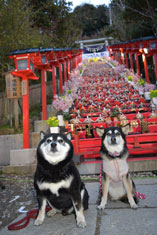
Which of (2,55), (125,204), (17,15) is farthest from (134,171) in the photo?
(17,15)

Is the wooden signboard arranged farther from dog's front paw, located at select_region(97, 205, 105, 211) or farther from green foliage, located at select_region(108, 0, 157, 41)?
green foliage, located at select_region(108, 0, 157, 41)

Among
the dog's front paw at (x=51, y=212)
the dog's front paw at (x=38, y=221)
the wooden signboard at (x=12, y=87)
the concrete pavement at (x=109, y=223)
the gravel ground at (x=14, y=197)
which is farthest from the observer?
the wooden signboard at (x=12, y=87)

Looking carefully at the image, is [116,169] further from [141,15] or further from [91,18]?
[91,18]

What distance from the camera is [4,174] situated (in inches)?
240

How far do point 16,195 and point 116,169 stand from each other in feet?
8.21

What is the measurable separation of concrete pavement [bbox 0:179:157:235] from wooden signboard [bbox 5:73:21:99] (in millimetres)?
6977

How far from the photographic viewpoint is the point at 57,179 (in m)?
2.52

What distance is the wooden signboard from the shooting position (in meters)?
8.91

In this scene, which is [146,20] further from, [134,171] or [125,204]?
[125,204]

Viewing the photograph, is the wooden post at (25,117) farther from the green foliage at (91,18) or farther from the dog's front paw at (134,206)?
the green foliage at (91,18)

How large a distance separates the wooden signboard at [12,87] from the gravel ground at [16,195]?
4164mm

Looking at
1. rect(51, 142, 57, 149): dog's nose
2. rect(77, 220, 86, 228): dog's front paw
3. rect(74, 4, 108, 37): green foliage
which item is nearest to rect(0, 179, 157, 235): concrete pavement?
rect(77, 220, 86, 228): dog's front paw

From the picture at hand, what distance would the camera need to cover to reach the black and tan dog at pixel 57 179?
2520 mm

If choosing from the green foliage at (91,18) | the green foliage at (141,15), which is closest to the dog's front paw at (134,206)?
the green foliage at (141,15)
